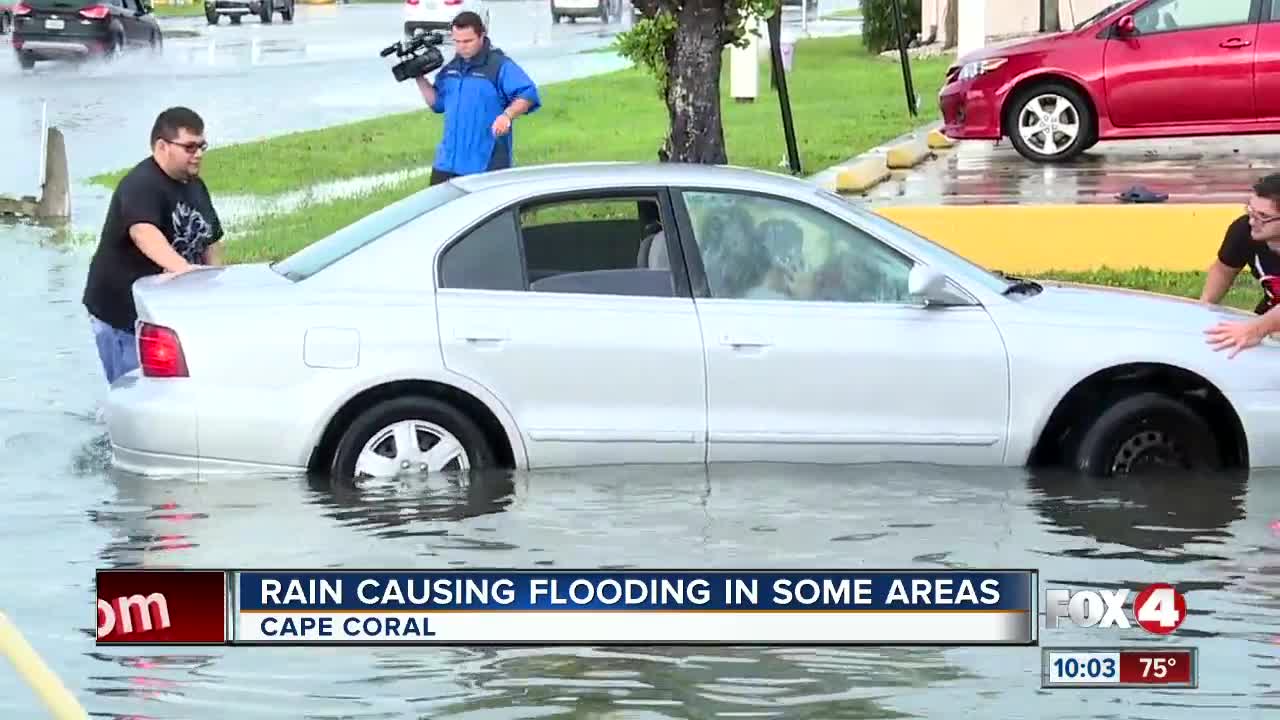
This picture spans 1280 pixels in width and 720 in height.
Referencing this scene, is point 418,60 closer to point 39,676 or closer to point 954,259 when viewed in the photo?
point 954,259

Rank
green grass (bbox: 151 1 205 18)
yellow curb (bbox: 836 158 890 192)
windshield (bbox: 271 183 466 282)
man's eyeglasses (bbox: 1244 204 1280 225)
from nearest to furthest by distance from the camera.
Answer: windshield (bbox: 271 183 466 282), man's eyeglasses (bbox: 1244 204 1280 225), yellow curb (bbox: 836 158 890 192), green grass (bbox: 151 1 205 18)

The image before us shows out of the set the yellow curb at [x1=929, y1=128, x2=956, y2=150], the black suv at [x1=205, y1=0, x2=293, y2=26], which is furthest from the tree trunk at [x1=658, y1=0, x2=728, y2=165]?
the black suv at [x1=205, y1=0, x2=293, y2=26]

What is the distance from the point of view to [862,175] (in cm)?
1756

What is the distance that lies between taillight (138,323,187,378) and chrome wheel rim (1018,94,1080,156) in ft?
40.0

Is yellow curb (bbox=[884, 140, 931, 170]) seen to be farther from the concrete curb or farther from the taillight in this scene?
the taillight

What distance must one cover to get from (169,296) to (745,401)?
209 cm

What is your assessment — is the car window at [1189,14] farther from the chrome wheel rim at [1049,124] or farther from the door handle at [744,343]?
the door handle at [744,343]

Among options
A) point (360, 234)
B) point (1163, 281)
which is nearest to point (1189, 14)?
point (1163, 281)

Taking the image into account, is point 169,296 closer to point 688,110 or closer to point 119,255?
point 119,255

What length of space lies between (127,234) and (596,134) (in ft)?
53.2

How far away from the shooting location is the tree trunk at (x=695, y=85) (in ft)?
55.7

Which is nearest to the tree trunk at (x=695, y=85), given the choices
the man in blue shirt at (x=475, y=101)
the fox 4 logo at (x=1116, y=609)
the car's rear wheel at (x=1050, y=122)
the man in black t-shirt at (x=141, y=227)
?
the car's rear wheel at (x=1050, y=122)

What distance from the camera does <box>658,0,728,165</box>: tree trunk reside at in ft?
55.7

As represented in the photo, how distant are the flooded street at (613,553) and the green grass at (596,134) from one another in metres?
9.86
